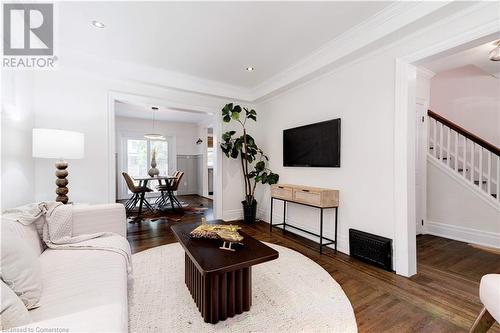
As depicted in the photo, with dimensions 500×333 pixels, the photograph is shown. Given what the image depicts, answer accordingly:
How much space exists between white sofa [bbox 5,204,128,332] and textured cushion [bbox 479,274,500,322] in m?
1.61

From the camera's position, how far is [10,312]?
77cm

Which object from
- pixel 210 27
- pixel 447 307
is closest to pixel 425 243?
pixel 447 307

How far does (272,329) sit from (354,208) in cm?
179

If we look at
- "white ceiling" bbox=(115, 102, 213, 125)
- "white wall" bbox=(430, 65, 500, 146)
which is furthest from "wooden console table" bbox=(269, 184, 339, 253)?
"white ceiling" bbox=(115, 102, 213, 125)

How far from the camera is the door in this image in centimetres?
353

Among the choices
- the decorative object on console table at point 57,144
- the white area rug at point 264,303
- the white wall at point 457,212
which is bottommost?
the white area rug at point 264,303

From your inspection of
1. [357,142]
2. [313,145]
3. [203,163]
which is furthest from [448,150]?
[203,163]

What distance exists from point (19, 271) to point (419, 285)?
2.88 metres

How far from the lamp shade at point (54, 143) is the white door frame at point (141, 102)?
0.88 m

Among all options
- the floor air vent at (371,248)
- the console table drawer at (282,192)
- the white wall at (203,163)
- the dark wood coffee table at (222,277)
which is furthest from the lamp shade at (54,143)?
the white wall at (203,163)

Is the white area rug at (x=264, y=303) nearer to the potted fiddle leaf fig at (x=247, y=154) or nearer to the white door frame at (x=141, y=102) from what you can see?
the white door frame at (x=141, y=102)

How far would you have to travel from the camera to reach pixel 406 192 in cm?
221

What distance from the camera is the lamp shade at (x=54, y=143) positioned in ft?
7.21

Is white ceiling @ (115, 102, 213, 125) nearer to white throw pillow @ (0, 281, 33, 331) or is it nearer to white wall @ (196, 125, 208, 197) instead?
white wall @ (196, 125, 208, 197)
